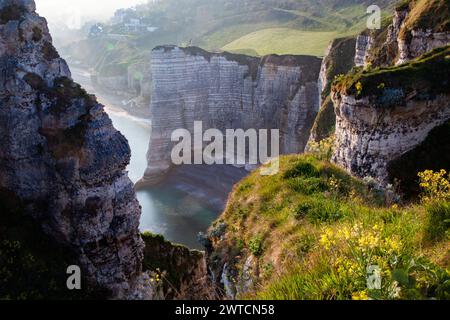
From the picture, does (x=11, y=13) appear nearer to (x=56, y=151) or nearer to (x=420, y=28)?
(x=56, y=151)

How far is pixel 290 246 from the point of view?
10648 millimetres

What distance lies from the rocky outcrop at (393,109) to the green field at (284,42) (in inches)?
1644

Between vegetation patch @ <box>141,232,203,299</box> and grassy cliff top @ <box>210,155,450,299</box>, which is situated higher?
grassy cliff top @ <box>210,155,450,299</box>

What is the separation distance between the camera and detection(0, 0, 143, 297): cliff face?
53.1 feet

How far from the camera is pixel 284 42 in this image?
69.8 m

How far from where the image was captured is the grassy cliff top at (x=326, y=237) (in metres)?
5.27

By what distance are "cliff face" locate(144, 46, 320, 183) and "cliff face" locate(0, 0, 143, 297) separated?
109 feet

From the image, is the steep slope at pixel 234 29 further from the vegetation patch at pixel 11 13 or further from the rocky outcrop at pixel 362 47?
the vegetation patch at pixel 11 13

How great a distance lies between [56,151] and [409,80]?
48.8 ft

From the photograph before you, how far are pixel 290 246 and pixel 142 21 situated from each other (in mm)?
129007

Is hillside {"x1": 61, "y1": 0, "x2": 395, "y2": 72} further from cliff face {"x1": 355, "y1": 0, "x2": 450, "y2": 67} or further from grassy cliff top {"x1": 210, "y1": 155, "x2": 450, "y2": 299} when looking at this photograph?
grassy cliff top {"x1": 210, "y1": 155, "x2": 450, "y2": 299}

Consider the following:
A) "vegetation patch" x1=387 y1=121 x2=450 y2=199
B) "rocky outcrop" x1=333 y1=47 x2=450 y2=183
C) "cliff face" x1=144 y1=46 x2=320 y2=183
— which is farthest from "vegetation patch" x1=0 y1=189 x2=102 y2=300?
"cliff face" x1=144 y1=46 x2=320 y2=183

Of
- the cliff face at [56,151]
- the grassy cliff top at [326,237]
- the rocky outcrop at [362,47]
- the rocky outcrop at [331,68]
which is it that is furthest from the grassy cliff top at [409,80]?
the rocky outcrop at [362,47]

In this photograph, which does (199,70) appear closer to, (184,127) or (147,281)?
Answer: (184,127)
